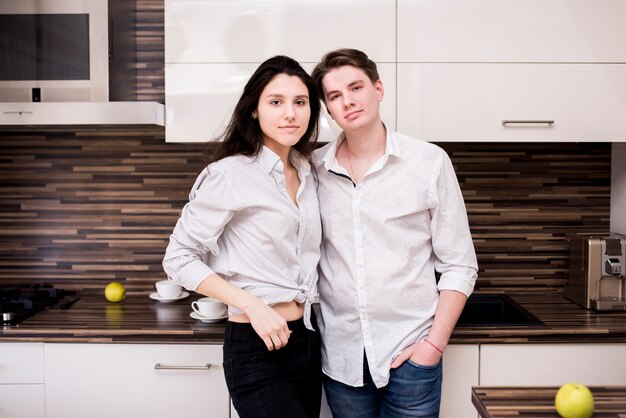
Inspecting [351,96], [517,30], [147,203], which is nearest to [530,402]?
[351,96]

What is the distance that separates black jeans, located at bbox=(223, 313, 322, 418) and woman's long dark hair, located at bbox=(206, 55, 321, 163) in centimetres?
47

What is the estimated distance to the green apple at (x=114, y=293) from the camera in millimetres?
2299

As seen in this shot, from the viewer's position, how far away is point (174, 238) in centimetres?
149

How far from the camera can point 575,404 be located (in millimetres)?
1105

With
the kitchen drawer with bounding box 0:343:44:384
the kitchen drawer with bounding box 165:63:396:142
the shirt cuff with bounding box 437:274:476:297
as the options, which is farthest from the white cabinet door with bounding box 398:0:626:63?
the kitchen drawer with bounding box 0:343:44:384

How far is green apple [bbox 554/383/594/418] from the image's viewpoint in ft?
3.63

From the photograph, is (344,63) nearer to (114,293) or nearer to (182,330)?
(182,330)

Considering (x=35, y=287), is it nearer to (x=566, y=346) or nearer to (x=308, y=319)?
(x=308, y=319)

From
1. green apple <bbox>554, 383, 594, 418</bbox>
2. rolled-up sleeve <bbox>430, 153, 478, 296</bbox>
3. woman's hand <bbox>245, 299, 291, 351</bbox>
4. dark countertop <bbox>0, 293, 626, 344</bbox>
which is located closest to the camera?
green apple <bbox>554, 383, 594, 418</bbox>

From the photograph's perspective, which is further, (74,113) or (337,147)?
(74,113)

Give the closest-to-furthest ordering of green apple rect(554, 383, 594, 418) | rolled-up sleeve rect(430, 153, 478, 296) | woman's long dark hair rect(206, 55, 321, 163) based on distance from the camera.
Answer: green apple rect(554, 383, 594, 418), woman's long dark hair rect(206, 55, 321, 163), rolled-up sleeve rect(430, 153, 478, 296)

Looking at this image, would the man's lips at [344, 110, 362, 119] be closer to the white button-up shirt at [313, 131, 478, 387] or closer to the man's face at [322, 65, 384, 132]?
the man's face at [322, 65, 384, 132]

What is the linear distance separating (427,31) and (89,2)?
1221 mm

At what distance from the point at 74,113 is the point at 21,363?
853mm
